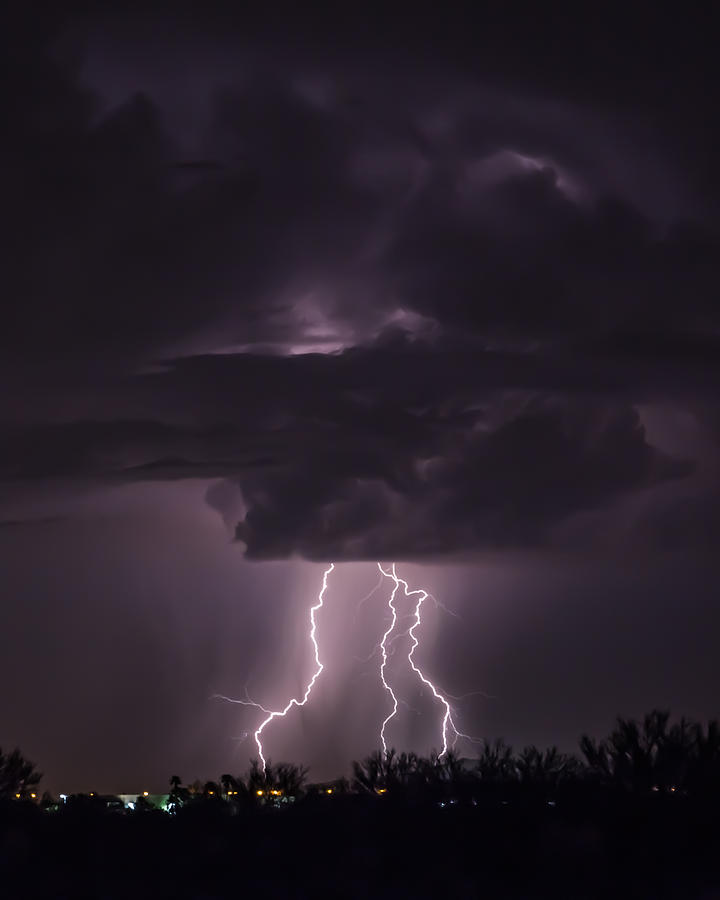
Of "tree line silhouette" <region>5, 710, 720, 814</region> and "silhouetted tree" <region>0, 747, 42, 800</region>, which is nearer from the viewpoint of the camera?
"tree line silhouette" <region>5, 710, 720, 814</region>

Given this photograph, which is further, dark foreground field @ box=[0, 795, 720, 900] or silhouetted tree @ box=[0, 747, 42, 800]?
silhouetted tree @ box=[0, 747, 42, 800]

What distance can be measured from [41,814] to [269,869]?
429 inches

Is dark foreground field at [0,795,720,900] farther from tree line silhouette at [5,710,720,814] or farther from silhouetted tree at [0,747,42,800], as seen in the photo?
silhouetted tree at [0,747,42,800]

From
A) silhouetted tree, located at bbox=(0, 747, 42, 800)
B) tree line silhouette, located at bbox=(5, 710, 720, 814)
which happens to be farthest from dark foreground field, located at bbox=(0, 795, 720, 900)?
silhouetted tree, located at bbox=(0, 747, 42, 800)

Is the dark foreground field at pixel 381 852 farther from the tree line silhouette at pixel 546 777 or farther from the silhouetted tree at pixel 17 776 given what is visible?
the silhouetted tree at pixel 17 776

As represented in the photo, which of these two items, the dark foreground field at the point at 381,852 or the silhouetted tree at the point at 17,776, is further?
the silhouetted tree at the point at 17,776

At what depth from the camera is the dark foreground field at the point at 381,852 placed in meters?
25.8

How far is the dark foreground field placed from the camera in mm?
25766

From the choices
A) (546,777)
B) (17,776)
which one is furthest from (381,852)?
(17,776)

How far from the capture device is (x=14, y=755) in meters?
76.9

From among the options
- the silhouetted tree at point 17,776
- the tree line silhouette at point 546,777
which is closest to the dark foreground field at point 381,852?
the tree line silhouette at point 546,777

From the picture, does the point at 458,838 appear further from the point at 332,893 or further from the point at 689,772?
the point at 689,772

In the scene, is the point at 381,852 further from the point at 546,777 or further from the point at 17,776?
the point at 17,776

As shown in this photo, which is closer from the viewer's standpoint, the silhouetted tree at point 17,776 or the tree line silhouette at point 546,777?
the tree line silhouette at point 546,777
